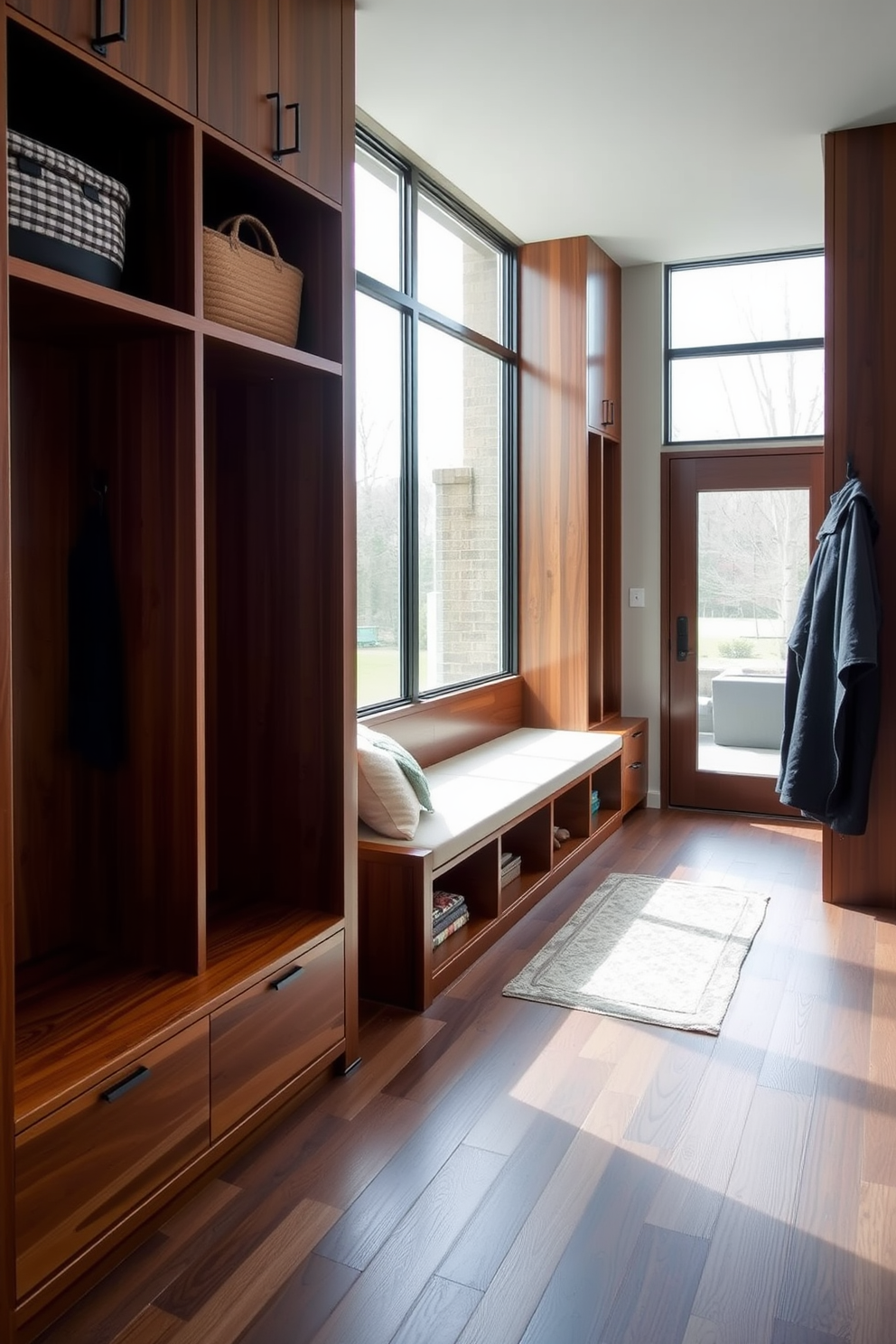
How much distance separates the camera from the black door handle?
5.63m

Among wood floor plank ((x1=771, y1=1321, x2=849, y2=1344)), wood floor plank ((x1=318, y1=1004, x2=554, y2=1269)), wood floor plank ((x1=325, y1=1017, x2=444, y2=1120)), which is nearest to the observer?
wood floor plank ((x1=771, y1=1321, x2=849, y2=1344))

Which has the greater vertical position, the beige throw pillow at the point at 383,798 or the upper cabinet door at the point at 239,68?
the upper cabinet door at the point at 239,68

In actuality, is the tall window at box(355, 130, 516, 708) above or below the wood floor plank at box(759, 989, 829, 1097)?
above

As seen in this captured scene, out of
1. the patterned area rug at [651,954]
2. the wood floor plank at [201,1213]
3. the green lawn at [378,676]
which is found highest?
the green lawn at [378,676]

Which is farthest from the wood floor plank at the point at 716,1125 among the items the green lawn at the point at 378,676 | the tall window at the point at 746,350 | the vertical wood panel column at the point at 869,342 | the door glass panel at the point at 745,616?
the tall window at the point at 746,350

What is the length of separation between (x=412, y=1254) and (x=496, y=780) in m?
2.24

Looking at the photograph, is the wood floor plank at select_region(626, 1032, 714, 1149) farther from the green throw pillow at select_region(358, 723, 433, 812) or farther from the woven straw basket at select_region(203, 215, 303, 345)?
the woven straw basket at select_region(203, 215, 303, 345)

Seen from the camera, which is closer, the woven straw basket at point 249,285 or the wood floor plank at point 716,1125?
the wood floor plank at point 716,1125

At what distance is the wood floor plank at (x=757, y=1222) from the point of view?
1787mm

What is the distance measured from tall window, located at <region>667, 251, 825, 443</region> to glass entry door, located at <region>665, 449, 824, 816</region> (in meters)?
0.20

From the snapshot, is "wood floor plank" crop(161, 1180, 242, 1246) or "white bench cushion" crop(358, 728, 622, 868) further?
"white bench cushion" crop(358, 728, 622, 868)

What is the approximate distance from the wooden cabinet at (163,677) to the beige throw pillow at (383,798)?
513 mm

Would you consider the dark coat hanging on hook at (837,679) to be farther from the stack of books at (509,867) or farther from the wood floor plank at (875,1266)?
the wood floor plank at (875,1266)

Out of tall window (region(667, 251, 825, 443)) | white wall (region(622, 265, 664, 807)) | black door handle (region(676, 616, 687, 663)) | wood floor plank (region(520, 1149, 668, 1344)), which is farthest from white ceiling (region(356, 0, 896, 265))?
wood floor plank (region(520, 1149, 668, 1344))
